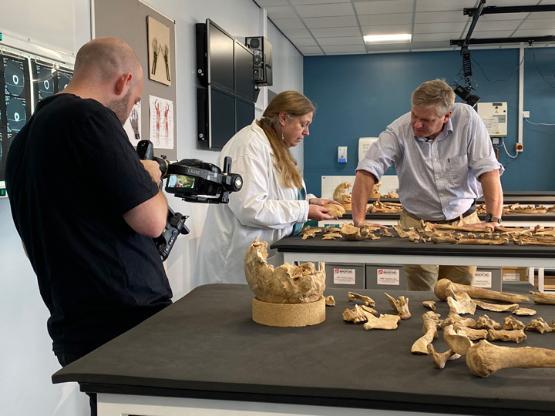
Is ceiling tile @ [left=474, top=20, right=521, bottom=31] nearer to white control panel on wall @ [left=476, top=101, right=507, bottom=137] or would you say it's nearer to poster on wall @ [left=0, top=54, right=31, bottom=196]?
white control panel on wall @ [left=476, top=101, right=507, bottom=137]

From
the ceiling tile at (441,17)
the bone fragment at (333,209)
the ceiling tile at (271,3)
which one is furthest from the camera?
the ceiling tile at (441,17)

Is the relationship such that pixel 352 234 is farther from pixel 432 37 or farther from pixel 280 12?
pixel 432 37

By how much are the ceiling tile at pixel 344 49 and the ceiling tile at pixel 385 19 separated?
3.82 feet

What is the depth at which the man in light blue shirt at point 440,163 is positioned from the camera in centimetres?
277

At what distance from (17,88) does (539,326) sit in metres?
1.71

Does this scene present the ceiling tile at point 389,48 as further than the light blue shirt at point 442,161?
Yes

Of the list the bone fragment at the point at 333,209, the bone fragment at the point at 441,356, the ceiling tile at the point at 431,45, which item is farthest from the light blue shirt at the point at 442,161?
the ceiling tile at the point at 431,45

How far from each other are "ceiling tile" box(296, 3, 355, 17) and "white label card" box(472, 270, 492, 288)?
3.48 m

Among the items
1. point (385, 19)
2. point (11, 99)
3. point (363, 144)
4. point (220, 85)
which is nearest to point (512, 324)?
point (11, 99)

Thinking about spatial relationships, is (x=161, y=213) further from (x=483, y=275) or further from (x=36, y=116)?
(x=483, y=275)

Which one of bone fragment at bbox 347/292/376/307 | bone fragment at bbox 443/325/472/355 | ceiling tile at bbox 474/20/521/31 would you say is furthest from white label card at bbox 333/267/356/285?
ceiling tile at bbox 474/20/521/31

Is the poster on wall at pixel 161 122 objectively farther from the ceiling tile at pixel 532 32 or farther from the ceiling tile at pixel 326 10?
the ceiling tile at pixel 532 32

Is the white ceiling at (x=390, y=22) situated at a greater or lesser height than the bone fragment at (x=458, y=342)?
greater

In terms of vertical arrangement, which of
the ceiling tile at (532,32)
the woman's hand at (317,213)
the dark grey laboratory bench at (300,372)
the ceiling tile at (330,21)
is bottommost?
the dark grey laboratory bench at (300,372)
